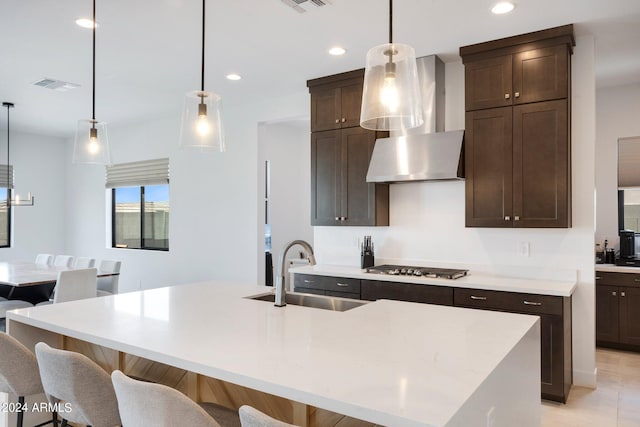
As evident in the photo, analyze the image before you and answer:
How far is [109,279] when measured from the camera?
17.6 ft

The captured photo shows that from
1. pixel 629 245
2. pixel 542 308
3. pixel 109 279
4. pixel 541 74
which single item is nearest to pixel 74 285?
pixel 109 279

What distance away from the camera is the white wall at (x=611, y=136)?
4.68 m

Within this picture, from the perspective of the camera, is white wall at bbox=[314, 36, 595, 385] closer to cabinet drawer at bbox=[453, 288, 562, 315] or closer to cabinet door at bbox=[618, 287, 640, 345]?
cabinet drawer at bbox=[453, 288, 562, 315]

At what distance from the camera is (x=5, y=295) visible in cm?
531

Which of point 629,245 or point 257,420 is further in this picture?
point 629,245

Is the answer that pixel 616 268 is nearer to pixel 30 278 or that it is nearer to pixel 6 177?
pixel 30 278

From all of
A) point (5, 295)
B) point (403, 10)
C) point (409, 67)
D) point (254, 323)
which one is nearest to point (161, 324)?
point (254, 323)

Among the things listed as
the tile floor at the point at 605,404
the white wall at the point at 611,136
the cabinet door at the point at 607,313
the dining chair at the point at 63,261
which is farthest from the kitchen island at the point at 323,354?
the dining chair at the point at 63,261

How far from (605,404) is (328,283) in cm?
225

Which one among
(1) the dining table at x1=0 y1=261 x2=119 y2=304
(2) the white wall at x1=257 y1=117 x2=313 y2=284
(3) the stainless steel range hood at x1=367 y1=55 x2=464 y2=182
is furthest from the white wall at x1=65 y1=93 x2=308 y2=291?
(3) the stainless steel range hood at x1=367 y1=55 x2=464 y2=182

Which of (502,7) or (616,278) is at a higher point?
(502,7)

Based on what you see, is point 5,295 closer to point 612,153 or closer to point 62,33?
point 62,33

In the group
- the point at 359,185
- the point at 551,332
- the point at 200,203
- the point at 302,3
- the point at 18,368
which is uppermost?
the point at 302,3

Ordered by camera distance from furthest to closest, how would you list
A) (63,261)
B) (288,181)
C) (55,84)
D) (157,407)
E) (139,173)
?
(288,181), (139,173), (63,261), (55,84), (157,407)
